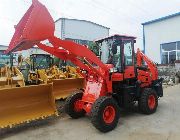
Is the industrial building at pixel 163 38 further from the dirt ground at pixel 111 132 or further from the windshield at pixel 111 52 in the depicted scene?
the windshield at pixel 111 52

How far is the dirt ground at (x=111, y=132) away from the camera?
19.7 ft

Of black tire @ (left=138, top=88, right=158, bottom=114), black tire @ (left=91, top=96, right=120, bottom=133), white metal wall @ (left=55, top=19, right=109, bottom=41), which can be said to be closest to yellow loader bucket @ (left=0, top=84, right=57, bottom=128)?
black tire @ (left=91, top=96, right=120, bottom=133)

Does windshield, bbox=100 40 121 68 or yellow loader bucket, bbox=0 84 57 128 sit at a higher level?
windshield, bbox=100 40 121 68

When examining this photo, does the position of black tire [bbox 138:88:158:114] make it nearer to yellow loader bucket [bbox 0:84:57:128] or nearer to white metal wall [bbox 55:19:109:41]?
yellow loader bucket [bbox 0:84:57:128]

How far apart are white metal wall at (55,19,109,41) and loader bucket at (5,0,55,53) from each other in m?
23.6

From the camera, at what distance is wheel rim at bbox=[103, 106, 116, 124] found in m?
6.41

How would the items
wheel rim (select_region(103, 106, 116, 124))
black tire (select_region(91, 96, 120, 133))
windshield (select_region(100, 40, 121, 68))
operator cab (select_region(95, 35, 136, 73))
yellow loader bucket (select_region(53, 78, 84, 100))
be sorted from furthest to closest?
yellow loader bucket (select_region(53, 78, 84, 100)) < operator cab (select_region(95, 35, 136, 73)) < windshield (select_region(100, 40, 121, 68)) < wheel rim (select_region(103, 106, 116, 124)) < black tire (select_region(91, 96, 120, 133))

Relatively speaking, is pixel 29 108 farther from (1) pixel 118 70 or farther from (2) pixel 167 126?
(2) pixel 167 126

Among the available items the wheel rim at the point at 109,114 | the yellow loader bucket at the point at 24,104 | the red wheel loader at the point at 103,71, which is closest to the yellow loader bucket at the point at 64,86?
the red wheel loader at the point at 103,71

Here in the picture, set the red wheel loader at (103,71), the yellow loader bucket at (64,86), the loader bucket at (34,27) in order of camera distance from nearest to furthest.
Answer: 1. the loader bucket at (34,27)
2. the red wheel loader at (103,71)
3. the yellow loader bucket at (64,86)

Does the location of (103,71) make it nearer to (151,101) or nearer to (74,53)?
(74,53)

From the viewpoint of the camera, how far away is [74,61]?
701cm

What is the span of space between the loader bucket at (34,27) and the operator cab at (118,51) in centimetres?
225

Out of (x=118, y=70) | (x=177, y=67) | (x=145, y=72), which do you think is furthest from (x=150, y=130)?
(x=177, y=67)
